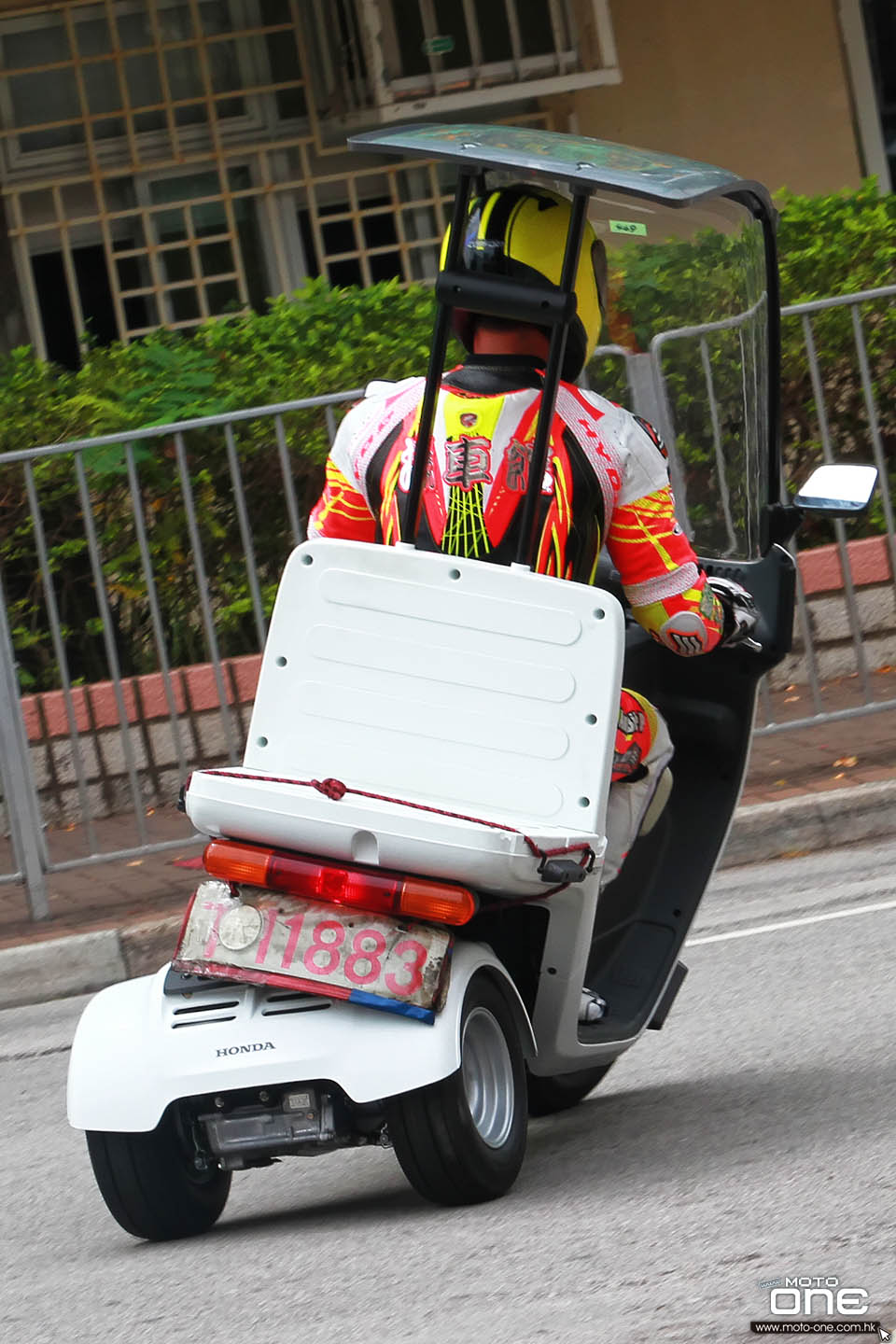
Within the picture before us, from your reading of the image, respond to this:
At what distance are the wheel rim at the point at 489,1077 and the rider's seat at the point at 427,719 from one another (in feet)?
1.10

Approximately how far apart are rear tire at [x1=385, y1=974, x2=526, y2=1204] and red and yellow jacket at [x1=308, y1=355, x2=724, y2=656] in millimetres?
740

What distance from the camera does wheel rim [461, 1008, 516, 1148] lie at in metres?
3.98

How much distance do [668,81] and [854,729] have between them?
582 cm

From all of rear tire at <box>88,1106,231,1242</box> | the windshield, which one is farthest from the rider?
rear tire at <box>88,1106,231,1242</box>

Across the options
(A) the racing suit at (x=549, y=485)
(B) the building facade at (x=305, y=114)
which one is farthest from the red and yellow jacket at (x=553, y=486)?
(B) the building facade at (x=305, y=114)

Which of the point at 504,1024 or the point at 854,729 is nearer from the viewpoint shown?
the point at 504,1024

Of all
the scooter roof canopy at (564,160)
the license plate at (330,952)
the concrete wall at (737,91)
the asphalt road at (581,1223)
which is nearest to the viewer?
the asphalt road at (581,1223)

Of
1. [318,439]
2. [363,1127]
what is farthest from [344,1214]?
[318,439]

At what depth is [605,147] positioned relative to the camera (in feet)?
12.9

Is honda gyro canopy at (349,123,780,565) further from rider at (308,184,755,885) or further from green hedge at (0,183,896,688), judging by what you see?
green hedge at (0,183,896,688)

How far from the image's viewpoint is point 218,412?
9.43 meters

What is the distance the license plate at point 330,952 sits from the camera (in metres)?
3.79

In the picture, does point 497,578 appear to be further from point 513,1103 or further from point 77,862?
point 77,862

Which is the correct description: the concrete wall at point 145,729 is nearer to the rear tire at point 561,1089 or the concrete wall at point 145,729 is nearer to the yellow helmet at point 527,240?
the rear tire at point 561,1089
